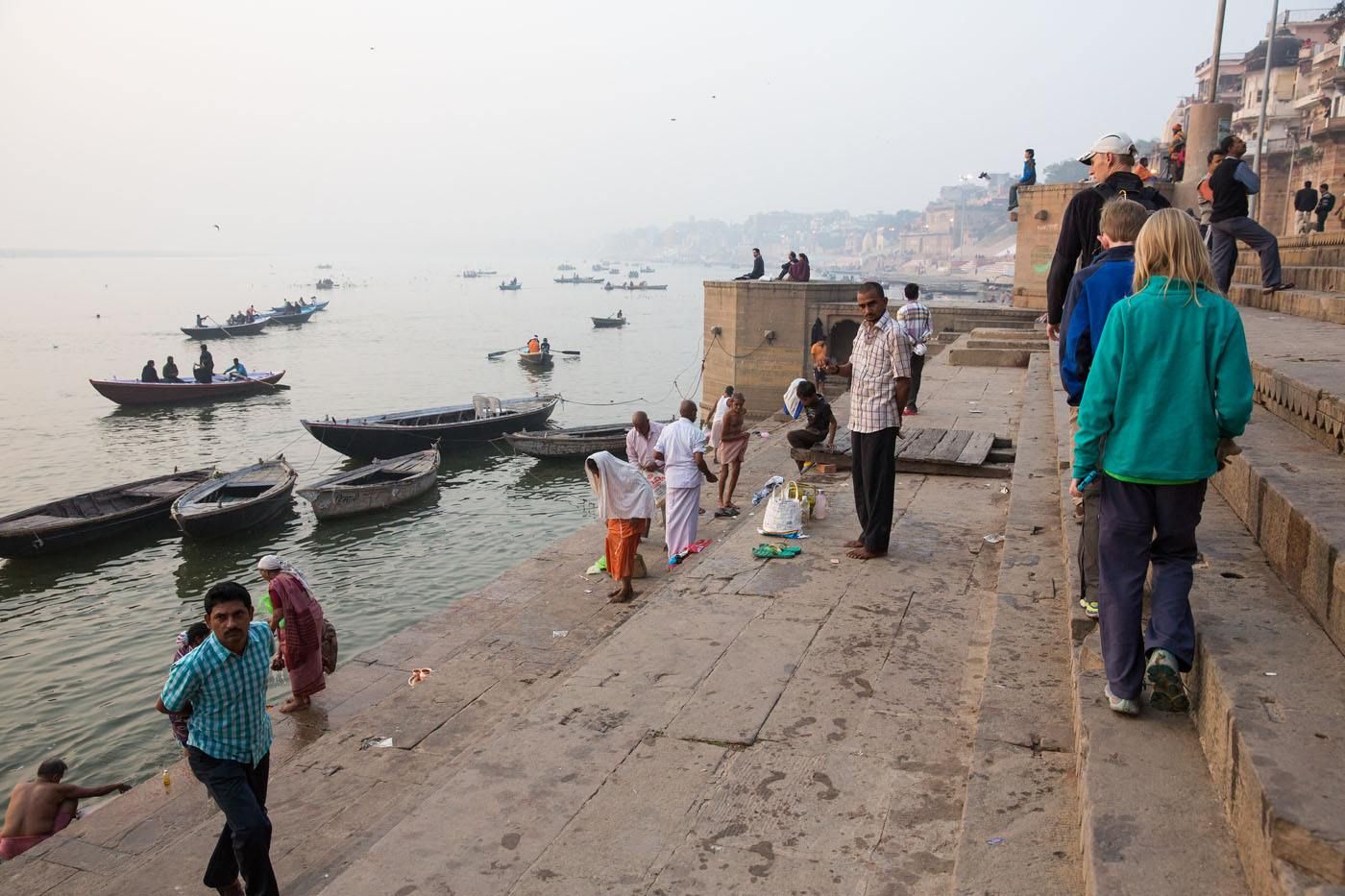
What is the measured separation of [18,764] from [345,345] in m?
54.7

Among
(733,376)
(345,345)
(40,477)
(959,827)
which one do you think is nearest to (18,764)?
(959,827)

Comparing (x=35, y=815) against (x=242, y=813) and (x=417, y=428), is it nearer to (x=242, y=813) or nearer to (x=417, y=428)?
(x=242, y=813)

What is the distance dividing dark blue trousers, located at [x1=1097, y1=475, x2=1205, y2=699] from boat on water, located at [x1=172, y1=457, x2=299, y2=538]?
54.0 feet

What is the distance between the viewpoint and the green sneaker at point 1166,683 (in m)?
2.64

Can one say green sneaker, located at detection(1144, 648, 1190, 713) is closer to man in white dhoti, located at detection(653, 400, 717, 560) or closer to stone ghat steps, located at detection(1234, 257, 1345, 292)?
man in white dhoti, located at detection(653, 400, 717, 560)

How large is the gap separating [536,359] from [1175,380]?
148 feet

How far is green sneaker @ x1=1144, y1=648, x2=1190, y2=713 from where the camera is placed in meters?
2.64

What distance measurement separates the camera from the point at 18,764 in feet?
30.0

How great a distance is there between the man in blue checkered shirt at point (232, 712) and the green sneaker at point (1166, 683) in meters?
2.94

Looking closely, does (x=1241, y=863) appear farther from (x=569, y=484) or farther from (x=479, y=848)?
(x=569, y=484)

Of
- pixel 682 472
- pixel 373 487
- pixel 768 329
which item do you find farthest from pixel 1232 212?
pixel 768 329

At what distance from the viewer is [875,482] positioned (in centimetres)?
543

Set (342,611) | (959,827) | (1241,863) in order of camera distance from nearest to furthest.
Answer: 1. (1241,863)
2. (959,827)
3. (342,611)

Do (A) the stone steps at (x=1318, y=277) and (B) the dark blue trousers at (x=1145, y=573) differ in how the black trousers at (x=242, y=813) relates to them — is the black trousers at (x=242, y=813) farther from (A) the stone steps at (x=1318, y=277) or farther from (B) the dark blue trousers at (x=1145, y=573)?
(A) the stone steps at (x=1318, y=277)
